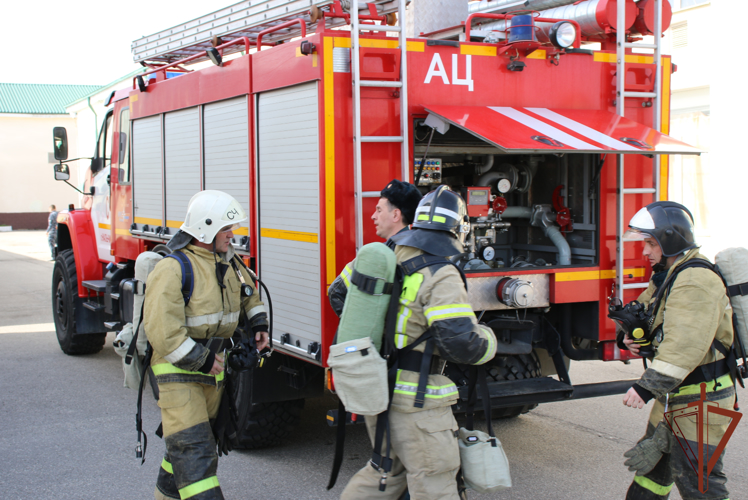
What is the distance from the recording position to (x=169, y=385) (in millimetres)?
3467

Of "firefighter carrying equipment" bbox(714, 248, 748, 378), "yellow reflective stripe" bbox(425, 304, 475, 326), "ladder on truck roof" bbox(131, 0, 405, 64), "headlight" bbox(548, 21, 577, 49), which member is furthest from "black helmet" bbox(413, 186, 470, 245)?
"headlight" bbox(548, 21, 577, 49)

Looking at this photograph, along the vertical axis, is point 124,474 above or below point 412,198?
below

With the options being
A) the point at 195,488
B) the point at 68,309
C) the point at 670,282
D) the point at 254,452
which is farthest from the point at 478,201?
the point at 68,309

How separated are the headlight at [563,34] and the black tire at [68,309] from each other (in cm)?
580

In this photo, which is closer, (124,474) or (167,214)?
(124,474)

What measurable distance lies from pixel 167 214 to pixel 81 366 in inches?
102

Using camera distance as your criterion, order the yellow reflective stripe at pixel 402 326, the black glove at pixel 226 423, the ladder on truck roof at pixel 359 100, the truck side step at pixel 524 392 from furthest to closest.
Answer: the truck side step at pixel 524 392 < the ladder on truck roof at pixel 359 100 < the black glove at pixel 226 423 < the yellow reflective stripe at pixel 402 326

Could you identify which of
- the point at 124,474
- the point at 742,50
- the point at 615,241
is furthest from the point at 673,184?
the point at 124,474

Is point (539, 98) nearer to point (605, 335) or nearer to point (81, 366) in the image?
point (605, 335)

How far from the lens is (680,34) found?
13641mm

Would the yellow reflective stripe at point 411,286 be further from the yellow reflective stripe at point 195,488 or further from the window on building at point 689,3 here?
the window on building at point 689,3

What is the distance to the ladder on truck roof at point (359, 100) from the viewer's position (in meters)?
4.03

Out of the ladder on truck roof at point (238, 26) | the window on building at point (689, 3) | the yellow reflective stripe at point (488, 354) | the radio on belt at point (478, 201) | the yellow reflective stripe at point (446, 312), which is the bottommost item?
the yellow reflective stripe at point (488, 354)

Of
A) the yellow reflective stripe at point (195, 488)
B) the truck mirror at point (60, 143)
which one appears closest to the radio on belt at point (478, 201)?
the yellow reflective stripe at point (195, 488)
